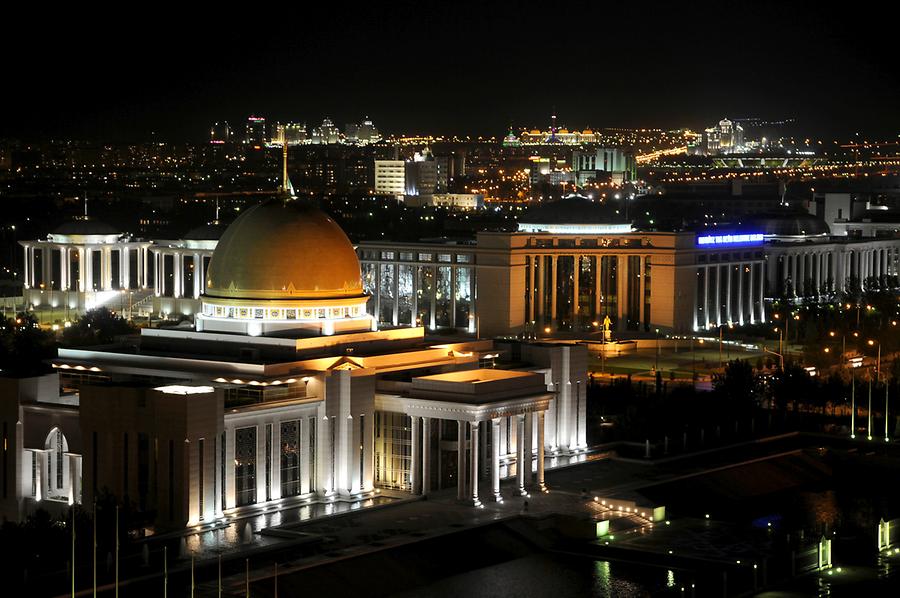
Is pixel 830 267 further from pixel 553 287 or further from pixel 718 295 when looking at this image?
pixel 553 287

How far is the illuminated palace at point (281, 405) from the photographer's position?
4266cm

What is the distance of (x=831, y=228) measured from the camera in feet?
425

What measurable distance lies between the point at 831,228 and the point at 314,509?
9081 centimetres

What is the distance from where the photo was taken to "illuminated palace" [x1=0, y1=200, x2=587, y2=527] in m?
42.7

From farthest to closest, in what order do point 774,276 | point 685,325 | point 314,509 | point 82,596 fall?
point 774,276 < point 685,325 < point 314,509 < point 82,596

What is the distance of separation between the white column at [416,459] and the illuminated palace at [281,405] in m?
0.05

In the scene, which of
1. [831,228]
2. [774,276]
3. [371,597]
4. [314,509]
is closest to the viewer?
[371,597]

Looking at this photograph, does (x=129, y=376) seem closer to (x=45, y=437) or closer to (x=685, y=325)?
(x=45, y=437)

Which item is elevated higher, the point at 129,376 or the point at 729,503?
the point at 129,376

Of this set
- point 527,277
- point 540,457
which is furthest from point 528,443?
point 527,277

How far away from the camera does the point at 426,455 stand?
45.9 metres

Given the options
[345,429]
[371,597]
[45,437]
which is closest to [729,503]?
[345,429]

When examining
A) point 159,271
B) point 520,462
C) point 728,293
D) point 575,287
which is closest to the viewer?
point 520,462

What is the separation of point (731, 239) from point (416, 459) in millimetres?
55161
